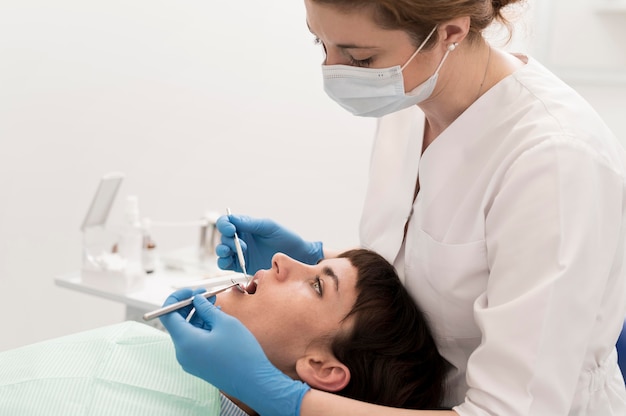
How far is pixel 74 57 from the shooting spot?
2686 millimetres

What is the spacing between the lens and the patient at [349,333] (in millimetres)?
1295

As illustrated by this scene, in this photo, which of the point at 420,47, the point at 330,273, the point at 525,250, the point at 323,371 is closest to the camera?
the point at 525,250

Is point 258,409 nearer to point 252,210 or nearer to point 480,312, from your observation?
point 480,312

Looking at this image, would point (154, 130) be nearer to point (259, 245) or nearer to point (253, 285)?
point (259, 245)

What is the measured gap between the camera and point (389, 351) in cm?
132

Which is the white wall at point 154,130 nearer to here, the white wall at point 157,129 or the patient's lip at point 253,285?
the white wall at point 157,129

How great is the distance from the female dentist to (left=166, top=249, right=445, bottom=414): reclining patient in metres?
0.05

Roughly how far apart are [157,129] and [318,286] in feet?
5.69

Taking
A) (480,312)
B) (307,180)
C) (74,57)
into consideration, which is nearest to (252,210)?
(307,180)

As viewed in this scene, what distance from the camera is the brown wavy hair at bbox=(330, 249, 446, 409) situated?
1292 millimetres

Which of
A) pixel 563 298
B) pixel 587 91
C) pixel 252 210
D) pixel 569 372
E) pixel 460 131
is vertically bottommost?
pixel 252 210

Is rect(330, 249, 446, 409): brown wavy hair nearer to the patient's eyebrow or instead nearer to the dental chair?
the patient's eyebrow

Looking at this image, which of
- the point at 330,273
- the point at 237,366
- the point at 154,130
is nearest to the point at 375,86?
the point at 330,273

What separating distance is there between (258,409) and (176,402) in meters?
0.22
